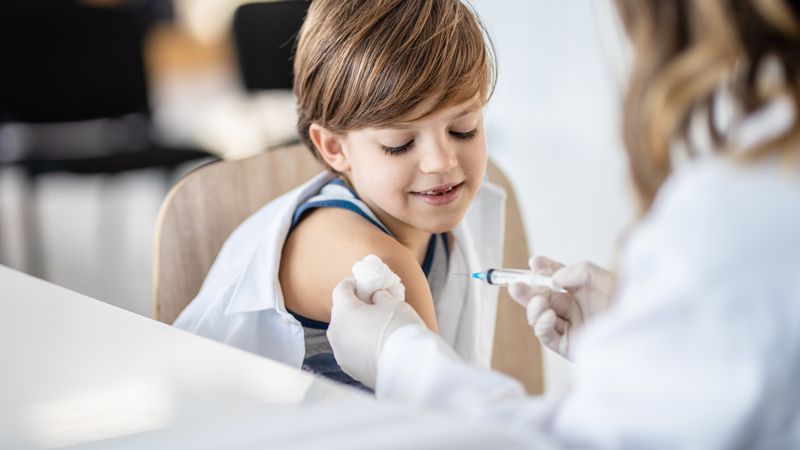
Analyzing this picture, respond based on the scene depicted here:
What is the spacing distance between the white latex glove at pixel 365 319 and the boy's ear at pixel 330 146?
0.31 m

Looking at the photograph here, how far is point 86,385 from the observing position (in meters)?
0.63

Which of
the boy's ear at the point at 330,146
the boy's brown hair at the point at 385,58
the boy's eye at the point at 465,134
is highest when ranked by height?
the boy's brown hair at the point at 385,58

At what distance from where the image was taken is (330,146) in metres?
1.11

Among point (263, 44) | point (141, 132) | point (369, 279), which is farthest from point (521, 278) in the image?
point (141, 132)

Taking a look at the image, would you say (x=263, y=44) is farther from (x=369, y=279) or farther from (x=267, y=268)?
(x=369, y=279)

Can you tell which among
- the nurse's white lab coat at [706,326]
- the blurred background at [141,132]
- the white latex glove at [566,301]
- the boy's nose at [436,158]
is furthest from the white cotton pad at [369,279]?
the blurred background at [141,132]

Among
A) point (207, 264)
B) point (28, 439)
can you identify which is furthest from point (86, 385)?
point (207, 264)

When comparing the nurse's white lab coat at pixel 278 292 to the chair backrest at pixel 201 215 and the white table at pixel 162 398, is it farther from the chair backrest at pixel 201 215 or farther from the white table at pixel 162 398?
the white table at pixel 162 398

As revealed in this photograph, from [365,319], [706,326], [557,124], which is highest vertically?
[706,326]

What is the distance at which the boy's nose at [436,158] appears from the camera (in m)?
1.02

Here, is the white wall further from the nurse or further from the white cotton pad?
the nurse

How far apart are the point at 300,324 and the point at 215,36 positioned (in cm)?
372

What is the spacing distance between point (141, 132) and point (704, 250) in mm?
3130

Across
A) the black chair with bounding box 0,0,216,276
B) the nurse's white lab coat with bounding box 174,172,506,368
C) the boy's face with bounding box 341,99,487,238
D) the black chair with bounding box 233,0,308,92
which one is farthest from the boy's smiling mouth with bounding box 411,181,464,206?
the black chair with bounding box 0,0,216,276
